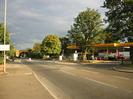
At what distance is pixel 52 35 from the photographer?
14588 centimetres

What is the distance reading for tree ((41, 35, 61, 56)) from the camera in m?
142

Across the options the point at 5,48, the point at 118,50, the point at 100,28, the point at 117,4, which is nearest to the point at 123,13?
the point at 117,4

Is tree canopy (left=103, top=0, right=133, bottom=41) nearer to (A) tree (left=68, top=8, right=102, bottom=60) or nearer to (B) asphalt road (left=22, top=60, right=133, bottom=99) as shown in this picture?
(B) asphalt road (left=22, top=60, right=133, bottom=99)

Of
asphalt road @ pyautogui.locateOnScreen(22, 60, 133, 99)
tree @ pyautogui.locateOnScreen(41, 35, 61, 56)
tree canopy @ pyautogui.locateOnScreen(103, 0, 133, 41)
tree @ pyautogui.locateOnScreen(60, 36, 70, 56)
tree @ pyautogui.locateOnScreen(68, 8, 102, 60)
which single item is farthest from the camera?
→ tree @ pyautogui.locateOnScreen(60, 36, 70, 56)

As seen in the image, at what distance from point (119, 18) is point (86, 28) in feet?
129

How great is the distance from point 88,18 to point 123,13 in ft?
130

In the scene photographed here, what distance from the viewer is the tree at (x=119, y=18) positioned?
168 feet

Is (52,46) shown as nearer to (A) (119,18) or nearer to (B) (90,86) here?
(A) (119,18)

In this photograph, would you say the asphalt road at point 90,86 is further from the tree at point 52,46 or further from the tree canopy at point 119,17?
the tree at point 52,46

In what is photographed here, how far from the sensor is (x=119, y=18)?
53.1m

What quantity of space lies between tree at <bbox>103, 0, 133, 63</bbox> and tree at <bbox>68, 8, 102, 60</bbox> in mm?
36660

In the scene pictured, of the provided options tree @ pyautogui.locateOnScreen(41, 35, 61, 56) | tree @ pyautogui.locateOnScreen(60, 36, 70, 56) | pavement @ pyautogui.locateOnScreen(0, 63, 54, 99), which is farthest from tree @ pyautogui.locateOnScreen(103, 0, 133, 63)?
tree @ pyautogui.locateOnScreen(60, 36, 70, 56)

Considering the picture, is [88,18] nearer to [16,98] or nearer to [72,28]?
[72,28]

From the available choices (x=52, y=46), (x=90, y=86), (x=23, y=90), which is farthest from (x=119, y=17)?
(x=52, y=46)
